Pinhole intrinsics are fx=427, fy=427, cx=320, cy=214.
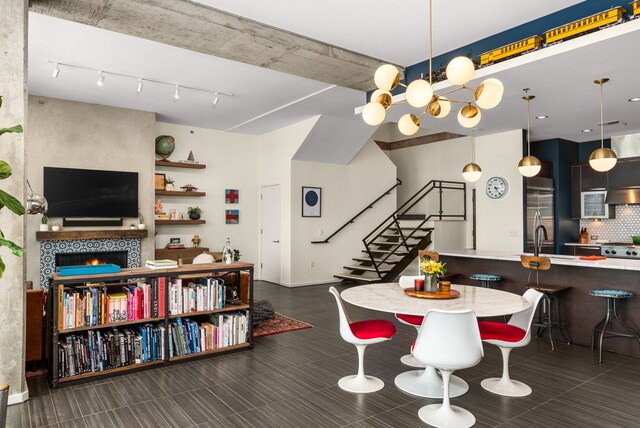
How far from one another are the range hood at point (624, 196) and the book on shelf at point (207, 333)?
23.8 ft

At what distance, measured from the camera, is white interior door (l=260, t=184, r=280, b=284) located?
8992 millimetres

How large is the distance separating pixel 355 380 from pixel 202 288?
178 centimetres

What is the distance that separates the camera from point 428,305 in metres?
3.20

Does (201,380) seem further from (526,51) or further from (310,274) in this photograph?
(310,274)

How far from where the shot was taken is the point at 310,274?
348 inches

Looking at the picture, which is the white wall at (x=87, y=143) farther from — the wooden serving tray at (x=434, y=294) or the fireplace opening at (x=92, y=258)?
the wooden serving tray at (x=434, y=294)

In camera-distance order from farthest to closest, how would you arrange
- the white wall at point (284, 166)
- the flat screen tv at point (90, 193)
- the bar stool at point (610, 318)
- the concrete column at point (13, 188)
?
the white wall at point (284, 166) → the flat screen tv at point (90, 193) → the bar stool at point (610, 318) → the concrete column at point (13, 188)

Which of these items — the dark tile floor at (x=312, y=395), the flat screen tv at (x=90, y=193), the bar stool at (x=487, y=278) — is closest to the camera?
the dark tile floor at (x=312, y=395)

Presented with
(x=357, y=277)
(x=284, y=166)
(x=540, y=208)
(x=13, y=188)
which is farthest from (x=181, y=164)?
(x=540, y=208)

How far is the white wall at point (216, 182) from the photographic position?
8586 mm

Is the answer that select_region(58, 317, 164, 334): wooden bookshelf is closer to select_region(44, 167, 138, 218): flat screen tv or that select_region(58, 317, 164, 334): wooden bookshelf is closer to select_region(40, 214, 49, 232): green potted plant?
select_region(40, 214, 49, 232): green potted plant

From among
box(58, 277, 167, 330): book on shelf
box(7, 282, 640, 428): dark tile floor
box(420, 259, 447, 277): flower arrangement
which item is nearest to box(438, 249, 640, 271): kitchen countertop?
box(7, 282, 640, 428): dark tile floor

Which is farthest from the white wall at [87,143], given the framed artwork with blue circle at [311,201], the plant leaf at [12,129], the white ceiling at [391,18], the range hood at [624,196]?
the range hood at [624,196]

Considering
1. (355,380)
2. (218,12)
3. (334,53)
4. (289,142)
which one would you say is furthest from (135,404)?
(289,142)
